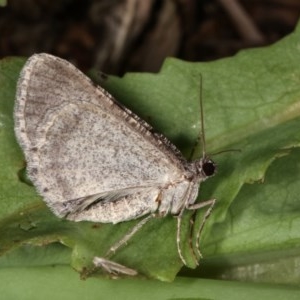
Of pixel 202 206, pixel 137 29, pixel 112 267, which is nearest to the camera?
pixel 112 267

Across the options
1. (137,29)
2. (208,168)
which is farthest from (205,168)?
(137,29)

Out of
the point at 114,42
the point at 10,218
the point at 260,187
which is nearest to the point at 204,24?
the point at 114,42

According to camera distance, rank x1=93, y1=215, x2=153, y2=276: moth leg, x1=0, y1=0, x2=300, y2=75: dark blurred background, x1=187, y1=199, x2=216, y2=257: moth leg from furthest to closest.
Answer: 1. x1=0, y1=0, x2=300, y2=75: dark blurred background
2. x1=187, y1=199, x2=216, y2=257: moth leg
3. x1=93, y1=215, x2=153, y2=276: moth leg

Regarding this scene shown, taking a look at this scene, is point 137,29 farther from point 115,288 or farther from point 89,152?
point 115,288

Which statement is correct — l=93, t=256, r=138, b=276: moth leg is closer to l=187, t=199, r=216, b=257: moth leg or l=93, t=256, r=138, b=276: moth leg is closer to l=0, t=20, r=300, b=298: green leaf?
l=0, t=20, r=300, b=298: green leaf

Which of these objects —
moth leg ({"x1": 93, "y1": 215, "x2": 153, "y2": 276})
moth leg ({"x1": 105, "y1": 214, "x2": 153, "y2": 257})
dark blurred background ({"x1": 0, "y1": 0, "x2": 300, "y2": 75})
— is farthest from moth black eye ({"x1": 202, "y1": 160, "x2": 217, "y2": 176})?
dark blurred background ({"x1": 0, "y1": 0, "x2": 300, "y2": 75})
